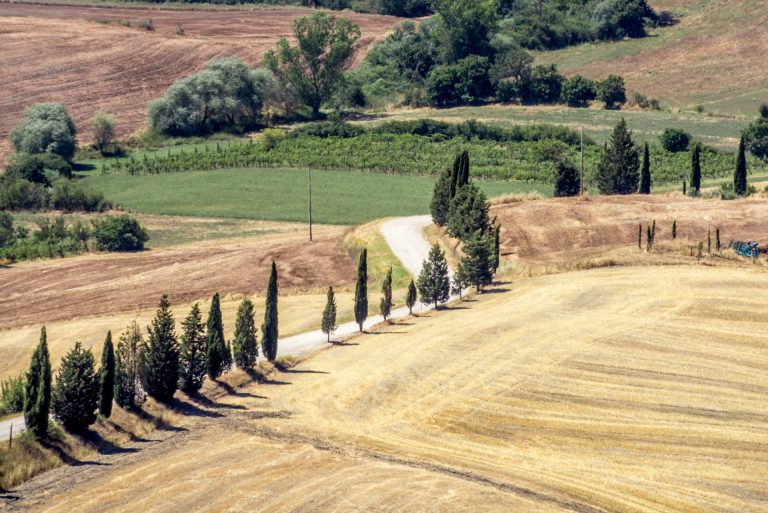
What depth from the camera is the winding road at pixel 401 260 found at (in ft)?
235

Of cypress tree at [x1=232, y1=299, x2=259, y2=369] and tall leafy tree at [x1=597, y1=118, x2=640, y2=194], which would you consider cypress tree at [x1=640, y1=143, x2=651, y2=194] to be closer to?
tall leafy tree at [x1=597, y1=118, x2=640, y2=194]

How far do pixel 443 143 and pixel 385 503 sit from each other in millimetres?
107226

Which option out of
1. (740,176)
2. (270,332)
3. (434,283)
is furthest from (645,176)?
(270,332)

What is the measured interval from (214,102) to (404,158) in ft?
107

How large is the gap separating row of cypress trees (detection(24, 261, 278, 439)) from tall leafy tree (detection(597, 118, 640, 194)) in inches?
2170

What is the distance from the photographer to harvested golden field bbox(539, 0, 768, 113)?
589ft

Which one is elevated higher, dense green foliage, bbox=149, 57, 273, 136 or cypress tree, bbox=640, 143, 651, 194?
dense green foliage, bbox=149, 57, 273, 136

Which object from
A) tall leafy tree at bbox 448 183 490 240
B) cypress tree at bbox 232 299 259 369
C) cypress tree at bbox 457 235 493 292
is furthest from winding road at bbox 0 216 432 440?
cypress tree at bbox 232 299 259 369

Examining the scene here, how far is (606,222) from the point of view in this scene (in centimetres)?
10019

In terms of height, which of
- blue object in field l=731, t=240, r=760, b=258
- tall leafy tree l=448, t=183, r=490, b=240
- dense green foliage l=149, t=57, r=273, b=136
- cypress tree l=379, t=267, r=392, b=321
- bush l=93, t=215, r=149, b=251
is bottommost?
bush l=93, t=215, r=149, b=251

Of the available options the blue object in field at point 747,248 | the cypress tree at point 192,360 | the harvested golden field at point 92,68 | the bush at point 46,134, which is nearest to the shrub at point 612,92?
the harvested golden field at point 92,68

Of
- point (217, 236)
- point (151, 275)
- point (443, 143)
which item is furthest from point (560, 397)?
point (443, 143)

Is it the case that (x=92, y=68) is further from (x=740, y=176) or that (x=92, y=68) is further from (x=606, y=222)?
(x=606, y=222)

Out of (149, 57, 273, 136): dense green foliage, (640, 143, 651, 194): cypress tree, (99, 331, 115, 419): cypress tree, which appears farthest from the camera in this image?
(149, 57, 273, 136): dense green foliage
